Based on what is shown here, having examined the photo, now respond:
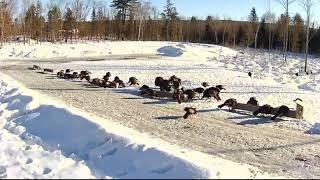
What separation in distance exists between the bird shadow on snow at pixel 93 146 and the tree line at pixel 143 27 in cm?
4887

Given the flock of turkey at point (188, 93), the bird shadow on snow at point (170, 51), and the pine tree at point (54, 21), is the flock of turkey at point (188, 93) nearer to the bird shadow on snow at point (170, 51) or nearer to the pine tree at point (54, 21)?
the bird shadow on snow at point (170, 51)

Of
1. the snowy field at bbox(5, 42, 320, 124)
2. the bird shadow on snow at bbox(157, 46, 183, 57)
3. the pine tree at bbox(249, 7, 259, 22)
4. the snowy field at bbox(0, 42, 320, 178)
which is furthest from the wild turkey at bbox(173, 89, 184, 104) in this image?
the pine tree at bbox(249, 7, 259, 22)

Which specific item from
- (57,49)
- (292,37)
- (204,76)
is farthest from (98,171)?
(292,37)

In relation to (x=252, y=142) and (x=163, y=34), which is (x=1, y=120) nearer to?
(x=252, y=142)

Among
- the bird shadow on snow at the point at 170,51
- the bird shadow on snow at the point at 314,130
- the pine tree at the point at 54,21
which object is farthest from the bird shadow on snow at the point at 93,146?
the pine tree at the point at 54,21

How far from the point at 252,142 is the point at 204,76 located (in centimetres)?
1753

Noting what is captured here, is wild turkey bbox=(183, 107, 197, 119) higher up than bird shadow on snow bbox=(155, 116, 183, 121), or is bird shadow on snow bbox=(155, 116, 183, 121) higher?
wild turkey bbox=(183, 107, 197, 119)

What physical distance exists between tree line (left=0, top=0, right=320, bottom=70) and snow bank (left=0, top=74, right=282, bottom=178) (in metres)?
49.4

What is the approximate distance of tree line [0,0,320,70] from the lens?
7512 cm

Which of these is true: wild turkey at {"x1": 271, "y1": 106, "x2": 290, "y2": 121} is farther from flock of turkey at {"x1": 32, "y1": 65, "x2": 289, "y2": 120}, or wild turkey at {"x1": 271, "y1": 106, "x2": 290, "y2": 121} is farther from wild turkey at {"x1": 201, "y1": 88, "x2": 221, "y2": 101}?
wild turkey at {"x1": 201, "y1": 88, "x2": 221, "y2": 101}

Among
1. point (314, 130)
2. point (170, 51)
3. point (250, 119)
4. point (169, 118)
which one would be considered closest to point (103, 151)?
point (169, 118)

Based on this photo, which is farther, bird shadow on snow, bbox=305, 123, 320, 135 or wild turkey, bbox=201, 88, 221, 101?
wild turkey, bbox=201, 88, 221, 101

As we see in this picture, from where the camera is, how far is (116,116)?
14555mm

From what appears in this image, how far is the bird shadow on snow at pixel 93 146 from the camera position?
8.27 metres
